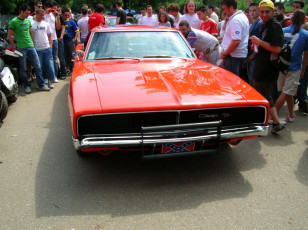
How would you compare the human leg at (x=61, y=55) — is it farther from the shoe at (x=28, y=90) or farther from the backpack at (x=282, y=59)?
the backpack at (x=282, y=59)

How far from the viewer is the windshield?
419cm

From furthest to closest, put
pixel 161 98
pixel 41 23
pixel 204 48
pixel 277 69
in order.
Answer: pixel 41 23 < pixel 204 48 < pixel 277 69 < pixel 161 98

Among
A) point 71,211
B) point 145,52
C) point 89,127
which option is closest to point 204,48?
point 145,52

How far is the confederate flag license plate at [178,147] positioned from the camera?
9.23 ft

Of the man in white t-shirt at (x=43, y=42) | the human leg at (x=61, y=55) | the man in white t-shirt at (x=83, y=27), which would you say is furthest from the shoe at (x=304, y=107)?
the man in white t-shirt at (x=83, y=27)

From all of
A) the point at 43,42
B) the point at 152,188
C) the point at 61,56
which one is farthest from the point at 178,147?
the point at 61,56

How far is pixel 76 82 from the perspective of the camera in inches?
130

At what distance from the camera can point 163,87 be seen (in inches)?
121

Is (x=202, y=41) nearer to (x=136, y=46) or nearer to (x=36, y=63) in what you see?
(x=136, y=46)

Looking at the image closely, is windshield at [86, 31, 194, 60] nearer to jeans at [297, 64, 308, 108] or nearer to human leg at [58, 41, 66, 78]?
jeans at [297, 64, 308, 108]

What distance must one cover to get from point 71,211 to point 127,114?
3.33 feet

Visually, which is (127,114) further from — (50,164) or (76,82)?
(50,164)

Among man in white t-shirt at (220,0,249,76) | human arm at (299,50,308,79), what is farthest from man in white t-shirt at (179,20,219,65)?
human arm at (299,50,308,79)

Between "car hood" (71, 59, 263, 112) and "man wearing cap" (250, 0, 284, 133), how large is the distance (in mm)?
715
